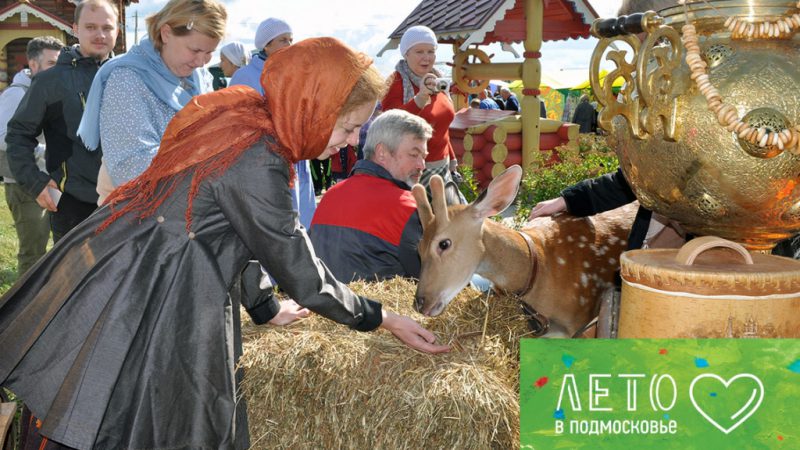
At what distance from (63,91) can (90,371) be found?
111 inches

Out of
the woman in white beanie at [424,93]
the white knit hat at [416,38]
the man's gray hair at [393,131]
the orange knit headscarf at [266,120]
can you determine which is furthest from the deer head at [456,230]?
the white knit hat at [416,38]

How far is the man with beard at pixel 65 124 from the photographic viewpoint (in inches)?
175

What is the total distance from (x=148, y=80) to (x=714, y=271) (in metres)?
2.55

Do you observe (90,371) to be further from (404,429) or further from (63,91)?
(63,91)

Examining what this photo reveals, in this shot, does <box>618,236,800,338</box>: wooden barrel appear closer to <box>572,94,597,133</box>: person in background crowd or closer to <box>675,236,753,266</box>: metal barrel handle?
<box>675,236,753,266</box>: metal barrel handle

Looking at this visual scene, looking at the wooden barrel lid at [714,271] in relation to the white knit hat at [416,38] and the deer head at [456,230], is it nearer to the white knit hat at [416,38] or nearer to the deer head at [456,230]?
the deer head at [456,230]

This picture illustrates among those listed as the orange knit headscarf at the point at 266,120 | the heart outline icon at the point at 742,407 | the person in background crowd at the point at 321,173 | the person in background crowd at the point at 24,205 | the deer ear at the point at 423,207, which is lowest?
the person in background crowd at the point at 321,173

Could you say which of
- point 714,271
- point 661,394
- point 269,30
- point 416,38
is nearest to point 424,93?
point 416,38

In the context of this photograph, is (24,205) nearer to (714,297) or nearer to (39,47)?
(39,47)

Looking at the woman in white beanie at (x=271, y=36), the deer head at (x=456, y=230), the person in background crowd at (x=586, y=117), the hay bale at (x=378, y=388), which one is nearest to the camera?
the hay bale at (x=378, y=388)

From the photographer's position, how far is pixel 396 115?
14.4 ft

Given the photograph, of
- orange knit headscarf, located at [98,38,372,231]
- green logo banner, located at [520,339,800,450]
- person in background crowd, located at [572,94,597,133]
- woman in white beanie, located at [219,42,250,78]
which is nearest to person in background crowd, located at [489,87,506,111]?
person in background crowd, located at [572,94,597,133]

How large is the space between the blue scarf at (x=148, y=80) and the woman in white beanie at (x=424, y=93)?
136 inches

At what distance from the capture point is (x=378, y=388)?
2.40m
